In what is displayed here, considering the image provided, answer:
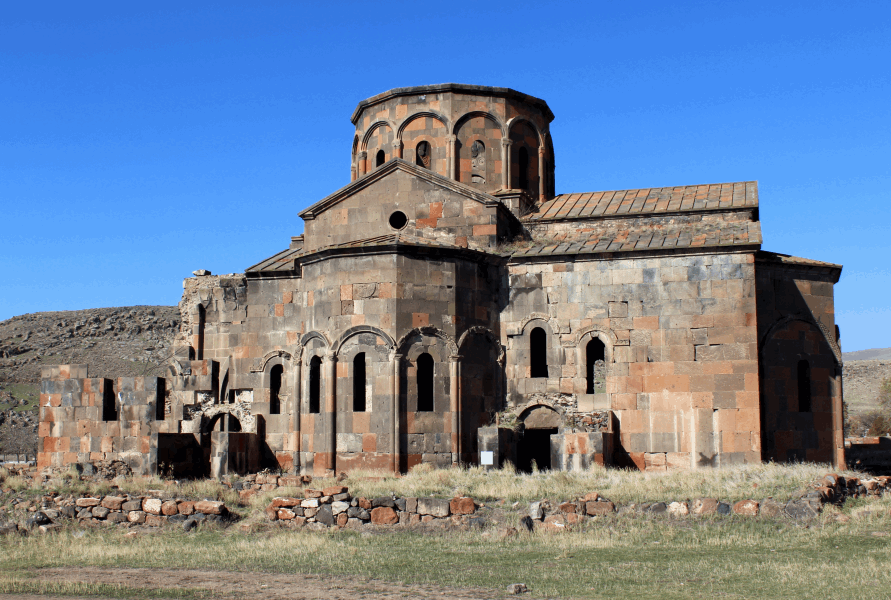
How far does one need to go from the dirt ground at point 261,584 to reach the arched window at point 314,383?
5.94 m

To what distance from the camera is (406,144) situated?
731 inches

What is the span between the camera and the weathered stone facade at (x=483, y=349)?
1400 centimetres

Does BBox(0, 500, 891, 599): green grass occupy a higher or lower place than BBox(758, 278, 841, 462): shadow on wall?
lower

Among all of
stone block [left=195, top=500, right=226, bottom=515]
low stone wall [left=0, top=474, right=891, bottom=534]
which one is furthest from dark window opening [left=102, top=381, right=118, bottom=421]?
stone block [left=195, top=500, right=226, bottom=515]

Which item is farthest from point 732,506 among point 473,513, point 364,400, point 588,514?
point 364,400

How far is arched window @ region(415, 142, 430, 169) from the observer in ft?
60.5

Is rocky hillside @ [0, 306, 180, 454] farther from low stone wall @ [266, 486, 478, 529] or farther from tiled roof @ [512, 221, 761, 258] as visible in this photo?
low stone wall @ [266, 486, 478, 529]

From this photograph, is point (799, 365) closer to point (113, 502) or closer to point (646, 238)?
point (646, 238)

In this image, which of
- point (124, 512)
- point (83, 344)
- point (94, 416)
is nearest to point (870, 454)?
point (124, 512)

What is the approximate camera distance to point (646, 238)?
15297 mm

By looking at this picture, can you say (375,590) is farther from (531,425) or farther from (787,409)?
(787,409)

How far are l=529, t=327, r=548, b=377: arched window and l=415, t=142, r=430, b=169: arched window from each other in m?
5.06

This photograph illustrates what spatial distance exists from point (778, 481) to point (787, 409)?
4204mm

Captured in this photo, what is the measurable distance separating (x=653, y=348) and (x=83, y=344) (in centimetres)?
4307
